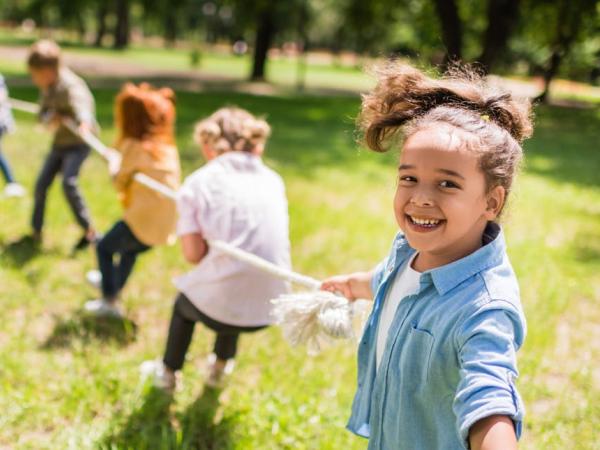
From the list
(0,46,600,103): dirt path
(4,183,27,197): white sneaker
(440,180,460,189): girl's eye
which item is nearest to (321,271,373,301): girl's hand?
(440,180,460,189): girl's eye

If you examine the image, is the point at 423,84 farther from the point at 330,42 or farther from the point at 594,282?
the point at 330,42

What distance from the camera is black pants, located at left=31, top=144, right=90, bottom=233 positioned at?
497cm

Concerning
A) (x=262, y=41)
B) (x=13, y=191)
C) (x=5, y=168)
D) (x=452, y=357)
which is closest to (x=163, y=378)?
(x=452, y=357)

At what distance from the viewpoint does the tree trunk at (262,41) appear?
2184cm

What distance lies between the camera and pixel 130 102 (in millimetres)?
3611

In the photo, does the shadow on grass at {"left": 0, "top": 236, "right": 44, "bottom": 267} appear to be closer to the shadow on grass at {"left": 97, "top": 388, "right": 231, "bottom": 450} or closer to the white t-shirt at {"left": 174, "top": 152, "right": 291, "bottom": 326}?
the shadow on grass at {"left": 97, "top": 388, "right": 231, "bottom": 450}

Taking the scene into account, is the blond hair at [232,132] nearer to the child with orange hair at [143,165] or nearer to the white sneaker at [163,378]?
the child with orange hair at [143,165]

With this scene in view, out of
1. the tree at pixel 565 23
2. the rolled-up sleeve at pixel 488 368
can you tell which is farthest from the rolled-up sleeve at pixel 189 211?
the tree at pixel 565 23

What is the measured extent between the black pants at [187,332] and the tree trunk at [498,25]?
580 inches

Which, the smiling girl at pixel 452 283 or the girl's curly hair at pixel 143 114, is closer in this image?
the smiling girl at pixel 452 283

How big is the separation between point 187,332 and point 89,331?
101cm

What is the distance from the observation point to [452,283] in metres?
1.62

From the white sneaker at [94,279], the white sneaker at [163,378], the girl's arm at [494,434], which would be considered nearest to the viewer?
the girl's arm at [494,434]

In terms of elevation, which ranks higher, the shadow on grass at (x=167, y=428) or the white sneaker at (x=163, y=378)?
the white sneaker at (x=163, y=378)
